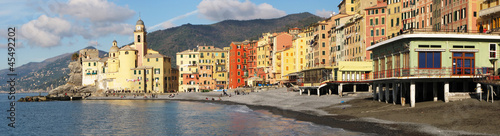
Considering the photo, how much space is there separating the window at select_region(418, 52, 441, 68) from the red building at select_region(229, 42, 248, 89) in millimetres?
127189

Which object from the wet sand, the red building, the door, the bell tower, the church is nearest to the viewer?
the wet sand

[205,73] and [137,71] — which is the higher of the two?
[137,71]

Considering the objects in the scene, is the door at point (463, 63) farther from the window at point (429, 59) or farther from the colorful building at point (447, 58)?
the window at point (429, 59)

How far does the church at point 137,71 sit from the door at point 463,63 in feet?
435

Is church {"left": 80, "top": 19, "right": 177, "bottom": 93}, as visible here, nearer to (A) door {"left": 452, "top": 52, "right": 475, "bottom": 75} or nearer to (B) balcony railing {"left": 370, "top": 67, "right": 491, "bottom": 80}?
(B) balcony railing {"left": 370, "top": 67, "right": 491, "bottom": 80}

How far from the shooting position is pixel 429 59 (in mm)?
45562

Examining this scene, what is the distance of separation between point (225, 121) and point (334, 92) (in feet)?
112

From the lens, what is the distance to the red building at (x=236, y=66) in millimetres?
171375

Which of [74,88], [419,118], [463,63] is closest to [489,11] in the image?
[463,63]

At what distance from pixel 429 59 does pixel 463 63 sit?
125 inches

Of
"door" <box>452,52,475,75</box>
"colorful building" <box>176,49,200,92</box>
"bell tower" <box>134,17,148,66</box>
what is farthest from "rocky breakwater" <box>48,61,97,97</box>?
"door" <box>452,52,475,75</box>

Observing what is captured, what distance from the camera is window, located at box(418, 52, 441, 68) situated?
149 feet

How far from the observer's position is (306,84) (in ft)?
298

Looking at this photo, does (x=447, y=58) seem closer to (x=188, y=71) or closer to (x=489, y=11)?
(x=489, y=11)
